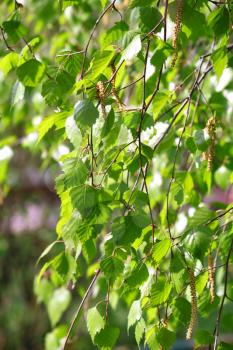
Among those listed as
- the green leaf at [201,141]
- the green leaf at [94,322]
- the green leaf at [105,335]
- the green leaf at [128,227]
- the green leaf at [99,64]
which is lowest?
the green leaf at [105,335]

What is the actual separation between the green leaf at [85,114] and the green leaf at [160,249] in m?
0.24

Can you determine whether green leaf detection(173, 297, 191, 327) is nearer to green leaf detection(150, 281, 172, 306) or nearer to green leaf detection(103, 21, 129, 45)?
green leaf detection(150, 281, 172, 306)

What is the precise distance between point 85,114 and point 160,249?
266 mm

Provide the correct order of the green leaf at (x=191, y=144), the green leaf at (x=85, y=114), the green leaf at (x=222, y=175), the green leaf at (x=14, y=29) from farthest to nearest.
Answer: the green leaf at (x=222, y=175), the green leaf at (x=191, y=144), the green leaf at (x=14, y=29), the green leaf at (x=85, y=114)

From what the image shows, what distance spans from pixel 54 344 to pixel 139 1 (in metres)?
1.25

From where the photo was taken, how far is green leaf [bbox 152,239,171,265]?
3.90 ft

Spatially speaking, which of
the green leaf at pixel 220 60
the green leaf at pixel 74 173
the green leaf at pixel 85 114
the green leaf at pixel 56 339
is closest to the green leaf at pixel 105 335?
the green leaf at pixel 74 173

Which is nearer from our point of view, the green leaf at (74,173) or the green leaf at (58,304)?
the green leaf at (74,173)

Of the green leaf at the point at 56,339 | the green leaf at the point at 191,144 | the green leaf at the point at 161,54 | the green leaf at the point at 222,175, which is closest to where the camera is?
the green leaf at the point at 161,54

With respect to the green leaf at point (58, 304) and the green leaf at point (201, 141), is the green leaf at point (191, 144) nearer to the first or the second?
the green leaf at point (201, 141)

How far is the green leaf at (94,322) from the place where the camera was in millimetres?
1267

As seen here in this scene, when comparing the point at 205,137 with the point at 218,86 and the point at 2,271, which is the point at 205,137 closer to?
the point at 218,86

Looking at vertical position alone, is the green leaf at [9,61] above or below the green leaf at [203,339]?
above

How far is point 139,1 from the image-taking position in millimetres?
1215
